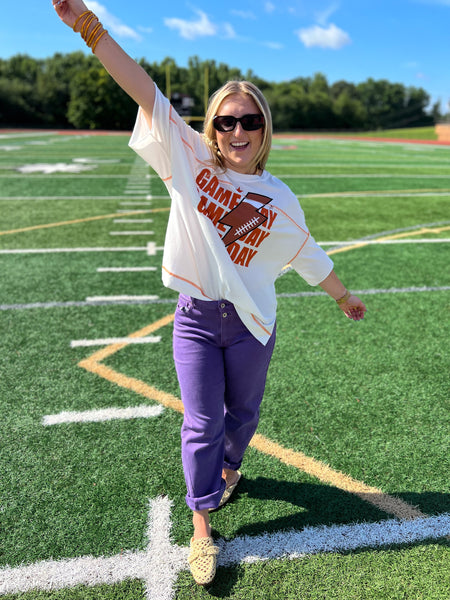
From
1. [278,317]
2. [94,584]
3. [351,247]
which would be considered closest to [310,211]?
[351,247]

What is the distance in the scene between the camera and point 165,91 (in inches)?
2525

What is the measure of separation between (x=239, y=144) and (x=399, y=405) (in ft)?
6.99

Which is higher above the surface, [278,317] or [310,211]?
[310,211]

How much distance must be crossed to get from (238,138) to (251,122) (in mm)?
91

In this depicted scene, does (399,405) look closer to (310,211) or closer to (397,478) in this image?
(397,478)

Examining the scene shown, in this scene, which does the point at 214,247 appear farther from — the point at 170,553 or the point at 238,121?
the point at 170,553

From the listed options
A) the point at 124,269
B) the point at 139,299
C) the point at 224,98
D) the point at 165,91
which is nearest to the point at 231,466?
the point at 224,98

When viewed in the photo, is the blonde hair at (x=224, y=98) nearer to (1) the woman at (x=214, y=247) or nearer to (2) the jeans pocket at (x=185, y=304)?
(1) the woman at (x=214, y=247)

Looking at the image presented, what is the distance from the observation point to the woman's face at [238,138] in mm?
1967

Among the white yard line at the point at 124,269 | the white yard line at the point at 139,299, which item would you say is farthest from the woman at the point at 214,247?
the white yard line at the point at 124,269

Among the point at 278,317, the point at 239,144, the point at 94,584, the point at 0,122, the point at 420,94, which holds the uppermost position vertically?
the point at 420,94

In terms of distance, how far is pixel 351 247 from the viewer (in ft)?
22.7

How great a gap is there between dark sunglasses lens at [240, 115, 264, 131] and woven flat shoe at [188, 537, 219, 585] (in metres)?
1.79

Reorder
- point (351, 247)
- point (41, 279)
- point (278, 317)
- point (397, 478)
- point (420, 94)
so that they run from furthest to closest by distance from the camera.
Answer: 1. point (420, 94)
2. point (351, 247)
3. point (41, 279)
4. point (278, 317)
5. point (397, 478)
